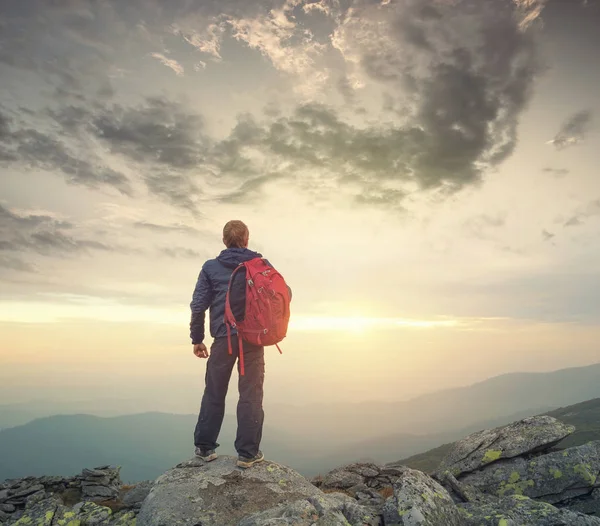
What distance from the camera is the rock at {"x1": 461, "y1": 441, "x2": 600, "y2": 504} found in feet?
31.7

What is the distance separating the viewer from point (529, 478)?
33.2ft

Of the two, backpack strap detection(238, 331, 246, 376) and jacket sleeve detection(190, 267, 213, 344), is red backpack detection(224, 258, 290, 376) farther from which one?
jacket sleeve detection(190, 267, 213, 344)

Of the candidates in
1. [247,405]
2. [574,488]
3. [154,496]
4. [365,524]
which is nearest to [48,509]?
[154,496]

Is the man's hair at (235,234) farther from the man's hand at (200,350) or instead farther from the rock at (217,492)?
the rock at (217,492)

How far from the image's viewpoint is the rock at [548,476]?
9648 mm

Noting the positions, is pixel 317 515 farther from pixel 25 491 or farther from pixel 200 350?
pixel 25 491

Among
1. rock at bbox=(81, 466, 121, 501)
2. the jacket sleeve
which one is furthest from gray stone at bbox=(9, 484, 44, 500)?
the jacket sleeve

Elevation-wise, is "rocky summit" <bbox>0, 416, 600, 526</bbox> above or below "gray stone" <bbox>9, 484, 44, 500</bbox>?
above

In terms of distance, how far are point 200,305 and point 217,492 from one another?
4172 mm

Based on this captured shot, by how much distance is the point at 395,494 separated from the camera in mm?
6707

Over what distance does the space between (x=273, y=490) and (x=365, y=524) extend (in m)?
2.88

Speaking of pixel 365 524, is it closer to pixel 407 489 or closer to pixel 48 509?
pixel 407 489

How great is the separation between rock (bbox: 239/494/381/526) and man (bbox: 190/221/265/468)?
2.71 metres

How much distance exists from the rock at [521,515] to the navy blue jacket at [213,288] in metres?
6.51
